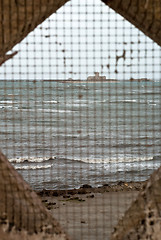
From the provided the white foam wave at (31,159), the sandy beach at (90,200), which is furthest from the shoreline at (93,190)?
the white foam wave at (31,159)

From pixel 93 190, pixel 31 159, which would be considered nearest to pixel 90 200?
pixel 93 190

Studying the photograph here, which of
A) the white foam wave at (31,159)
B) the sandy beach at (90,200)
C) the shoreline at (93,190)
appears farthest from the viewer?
the white foam wave at (31,159)

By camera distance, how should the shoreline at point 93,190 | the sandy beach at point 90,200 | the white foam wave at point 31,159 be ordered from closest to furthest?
1. the sandy beach at point 90,200
2. the shoreline at point 93,190
3. the white foam wave at point 31,159

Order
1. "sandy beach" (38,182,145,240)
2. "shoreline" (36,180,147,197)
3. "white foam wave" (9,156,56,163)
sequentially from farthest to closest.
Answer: "white foam wave" (9,156,56,163), "shoreline" (36,180,147,197), "sandy beach" (38,182,145,240)

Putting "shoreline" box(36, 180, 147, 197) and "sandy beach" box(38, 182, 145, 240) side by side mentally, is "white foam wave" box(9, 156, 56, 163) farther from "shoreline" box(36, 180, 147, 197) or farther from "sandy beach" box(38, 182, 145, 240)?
"sandy beach" box(38, 182, 145, 240)

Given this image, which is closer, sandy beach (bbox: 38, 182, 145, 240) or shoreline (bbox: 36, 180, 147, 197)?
sandy beach (bbox: 38, 182, 145, 240)

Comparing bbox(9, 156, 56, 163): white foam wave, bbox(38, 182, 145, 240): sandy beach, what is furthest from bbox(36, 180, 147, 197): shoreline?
bbox(9, 156, 56, 163): white foam wave

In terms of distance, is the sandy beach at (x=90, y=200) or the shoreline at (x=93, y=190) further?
the shoreline at (x=93, y=190)

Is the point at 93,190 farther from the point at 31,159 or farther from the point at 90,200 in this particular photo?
the point at 31,159

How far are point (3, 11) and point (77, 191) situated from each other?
7.19 meters

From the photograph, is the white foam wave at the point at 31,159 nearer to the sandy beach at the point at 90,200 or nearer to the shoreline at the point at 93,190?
the shoreline at the point at 93,190

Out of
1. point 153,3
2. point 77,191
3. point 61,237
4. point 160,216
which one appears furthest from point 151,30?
point 77,191

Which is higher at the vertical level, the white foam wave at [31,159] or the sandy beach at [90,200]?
the sandy beach at [90,200]

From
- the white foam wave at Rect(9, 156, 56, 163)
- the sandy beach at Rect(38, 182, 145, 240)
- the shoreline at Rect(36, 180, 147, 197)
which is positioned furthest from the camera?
the white foam wave at Rect(9, 156, 56, 163)
